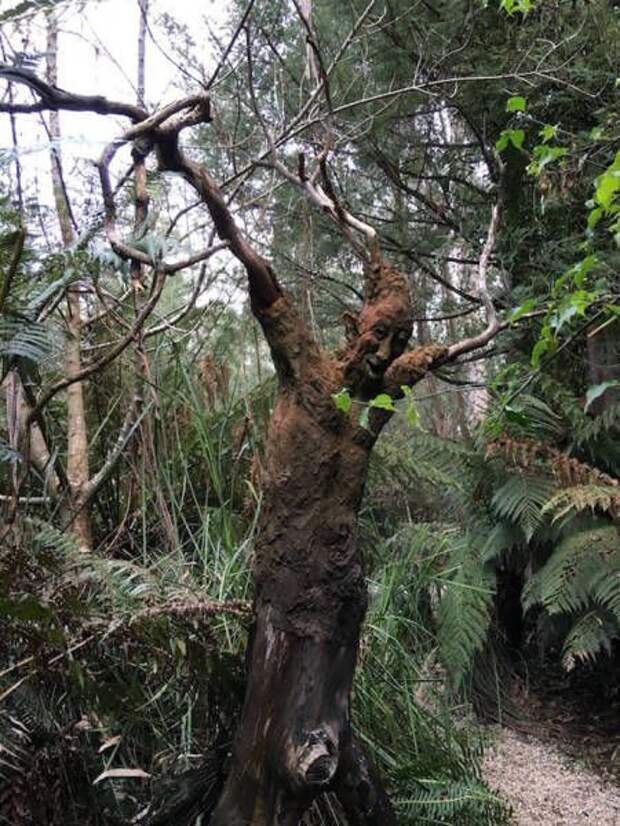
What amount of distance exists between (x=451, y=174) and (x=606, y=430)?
1.65 m

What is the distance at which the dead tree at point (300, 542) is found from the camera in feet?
3.69

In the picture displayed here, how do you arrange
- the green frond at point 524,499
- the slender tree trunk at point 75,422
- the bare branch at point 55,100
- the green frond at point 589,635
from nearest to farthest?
the bare branch at point 55,100, the slender tree trunk at point 75,422, the green frond at point 589,635, the green frond at point 524,499

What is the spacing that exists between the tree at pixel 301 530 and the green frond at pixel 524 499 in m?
1.26

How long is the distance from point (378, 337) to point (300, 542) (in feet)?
1.35

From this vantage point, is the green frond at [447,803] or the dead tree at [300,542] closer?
the dead tree at [300,542]

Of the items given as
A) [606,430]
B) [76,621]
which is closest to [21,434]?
[76,621]

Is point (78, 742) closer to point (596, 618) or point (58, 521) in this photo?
point (58, 521)

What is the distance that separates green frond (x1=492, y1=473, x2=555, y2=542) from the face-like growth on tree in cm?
128

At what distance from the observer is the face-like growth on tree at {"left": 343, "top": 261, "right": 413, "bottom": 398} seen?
133cm

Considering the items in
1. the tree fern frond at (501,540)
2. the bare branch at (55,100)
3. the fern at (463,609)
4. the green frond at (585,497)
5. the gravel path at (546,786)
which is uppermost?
the bare branch at (55,100)

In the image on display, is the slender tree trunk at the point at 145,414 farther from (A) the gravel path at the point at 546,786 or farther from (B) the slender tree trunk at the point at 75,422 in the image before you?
(A) the gravel path at the point at 546,786

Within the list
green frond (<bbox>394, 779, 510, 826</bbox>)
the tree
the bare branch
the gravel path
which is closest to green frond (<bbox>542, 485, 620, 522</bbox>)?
the gravel path

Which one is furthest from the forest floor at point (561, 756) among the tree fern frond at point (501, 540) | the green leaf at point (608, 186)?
the green leaf at point (608, 186)

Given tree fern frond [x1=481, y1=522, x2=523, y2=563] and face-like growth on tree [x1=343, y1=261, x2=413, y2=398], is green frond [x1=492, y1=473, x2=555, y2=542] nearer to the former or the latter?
tree fern frond [x1=481, y1=522, x2=523, y2=563]
